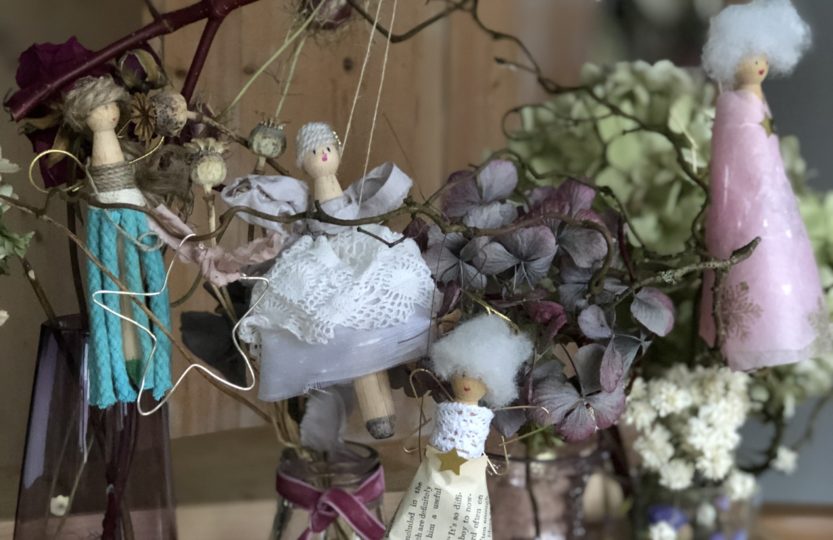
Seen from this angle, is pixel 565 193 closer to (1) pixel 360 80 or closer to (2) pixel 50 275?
(1) pixel 360 80

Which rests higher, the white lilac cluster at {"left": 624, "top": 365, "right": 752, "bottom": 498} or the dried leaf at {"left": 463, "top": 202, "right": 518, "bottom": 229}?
A: the dried leaf at {"left": 463, "top": 202, "right": 518, "bottom": 229}

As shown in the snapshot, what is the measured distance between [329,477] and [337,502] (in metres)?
0.02

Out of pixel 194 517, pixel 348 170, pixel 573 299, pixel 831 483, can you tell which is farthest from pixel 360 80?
pixel 831 483

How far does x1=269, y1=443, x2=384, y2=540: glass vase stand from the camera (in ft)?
1.77

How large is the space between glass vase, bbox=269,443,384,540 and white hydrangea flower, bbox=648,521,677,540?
35 centimetres

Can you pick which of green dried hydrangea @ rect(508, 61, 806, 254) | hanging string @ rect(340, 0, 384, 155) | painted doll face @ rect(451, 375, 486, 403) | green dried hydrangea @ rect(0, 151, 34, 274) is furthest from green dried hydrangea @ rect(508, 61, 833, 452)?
green dried hydrangea @ rect(0, 151, 34, 274)

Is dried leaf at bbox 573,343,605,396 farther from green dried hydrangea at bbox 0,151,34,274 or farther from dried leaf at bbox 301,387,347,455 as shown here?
green dried hydrangea at bbox 0,151,34,274

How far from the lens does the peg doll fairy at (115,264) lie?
0.43m

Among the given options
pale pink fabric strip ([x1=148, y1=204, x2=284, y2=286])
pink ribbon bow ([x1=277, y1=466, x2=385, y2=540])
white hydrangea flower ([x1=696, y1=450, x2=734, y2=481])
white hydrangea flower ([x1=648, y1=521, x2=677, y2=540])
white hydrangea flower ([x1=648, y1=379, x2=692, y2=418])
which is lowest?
white hydrangea flower ([x1=648, y1=521, x2=677, y2=540])

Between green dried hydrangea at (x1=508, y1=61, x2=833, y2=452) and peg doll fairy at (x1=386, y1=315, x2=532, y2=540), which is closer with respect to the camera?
peg doll fairy at (x1=386, y1=315, x2=532, y2=540)

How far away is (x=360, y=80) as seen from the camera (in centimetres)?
54

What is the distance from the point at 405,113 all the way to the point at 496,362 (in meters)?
0.28

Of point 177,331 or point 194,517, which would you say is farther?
point 194,517

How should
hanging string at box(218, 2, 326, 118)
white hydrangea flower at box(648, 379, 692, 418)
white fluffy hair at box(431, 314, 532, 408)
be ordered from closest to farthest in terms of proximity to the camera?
white fluffy hair at box(431, 314, 532, 408)
hanging string at box(218, 2, 326, 118)
white hydrangea flower at box(648, 379, 692, 418)
